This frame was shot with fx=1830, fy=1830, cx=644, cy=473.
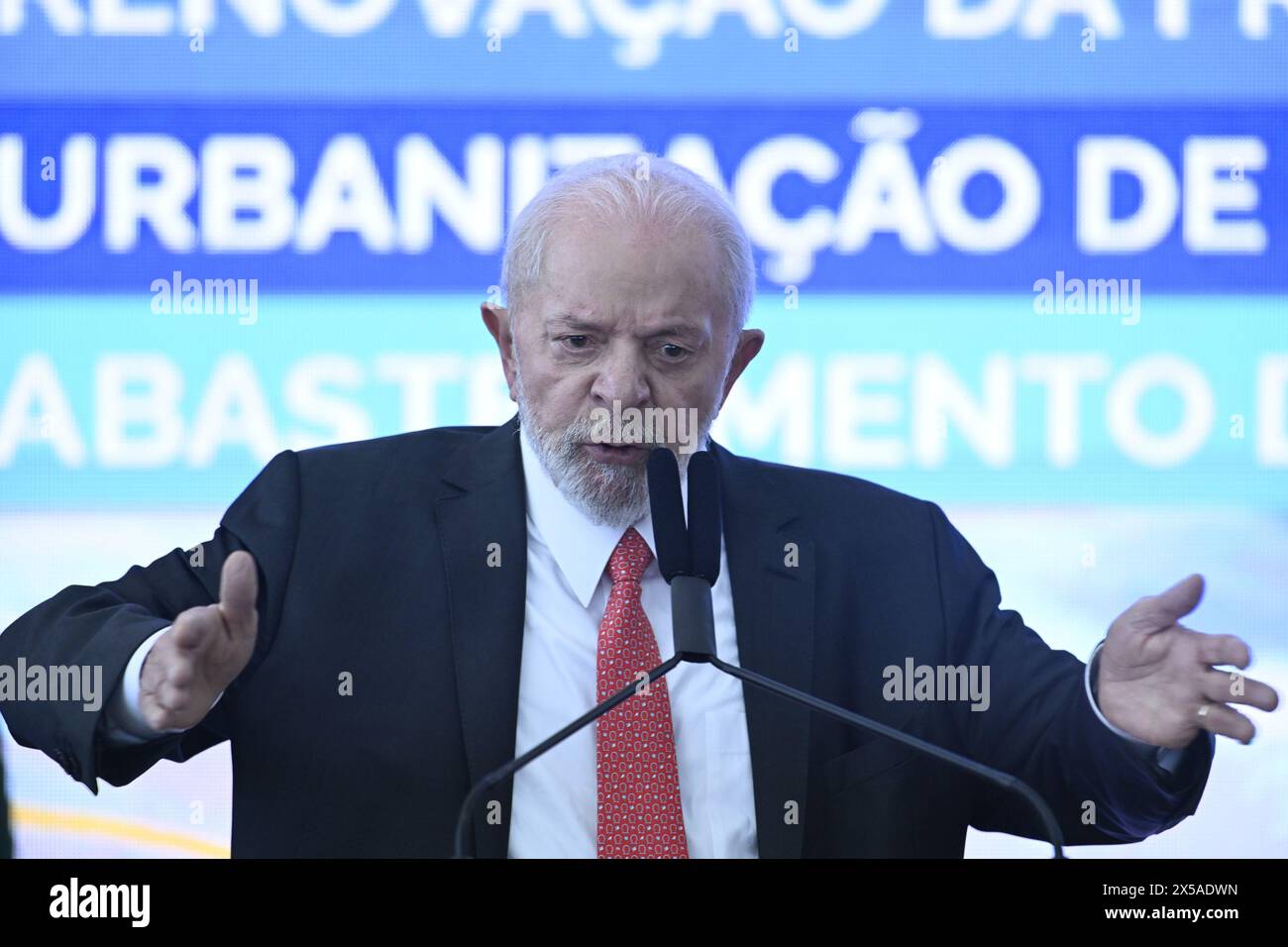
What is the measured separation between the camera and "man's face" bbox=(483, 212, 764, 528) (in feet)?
9.43

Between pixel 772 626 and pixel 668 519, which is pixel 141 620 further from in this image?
pixel 772 626

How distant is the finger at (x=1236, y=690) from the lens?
8.18 ft

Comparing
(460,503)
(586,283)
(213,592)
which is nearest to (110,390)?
(213,592)

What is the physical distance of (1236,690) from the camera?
8.49ft

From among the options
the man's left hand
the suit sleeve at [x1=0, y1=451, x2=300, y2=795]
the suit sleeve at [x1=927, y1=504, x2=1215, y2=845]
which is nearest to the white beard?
the suit sleeve at [x1=0, y1=451, x2=300, y2=795]

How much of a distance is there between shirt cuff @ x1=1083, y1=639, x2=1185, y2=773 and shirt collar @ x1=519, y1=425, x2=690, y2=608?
69 centimetres

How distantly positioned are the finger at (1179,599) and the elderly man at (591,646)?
11 cm

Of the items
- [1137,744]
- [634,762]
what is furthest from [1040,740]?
[634,762]

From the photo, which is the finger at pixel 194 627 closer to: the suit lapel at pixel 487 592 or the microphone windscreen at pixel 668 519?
the suit lapel at pixel 487 592

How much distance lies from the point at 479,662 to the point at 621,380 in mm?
492

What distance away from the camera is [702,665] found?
2.89m

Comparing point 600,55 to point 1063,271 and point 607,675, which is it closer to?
point 1063,271

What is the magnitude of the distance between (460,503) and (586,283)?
0.42 m
